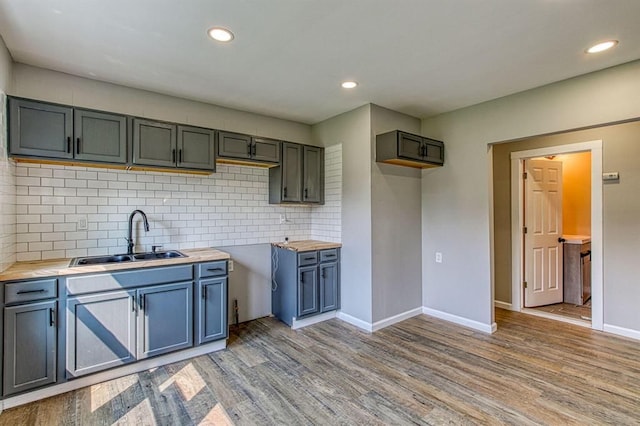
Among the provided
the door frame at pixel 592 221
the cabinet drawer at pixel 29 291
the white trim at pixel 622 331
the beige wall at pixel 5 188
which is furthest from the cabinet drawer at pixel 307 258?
the white trim at pixel 622 331

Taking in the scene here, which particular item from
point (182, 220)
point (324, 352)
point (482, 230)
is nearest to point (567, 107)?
point (482, 230)

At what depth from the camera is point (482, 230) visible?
147 inches

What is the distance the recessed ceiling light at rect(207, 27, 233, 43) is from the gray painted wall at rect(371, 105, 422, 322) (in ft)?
6.26

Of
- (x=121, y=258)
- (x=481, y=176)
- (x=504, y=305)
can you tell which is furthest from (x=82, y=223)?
(x=504, y=305)

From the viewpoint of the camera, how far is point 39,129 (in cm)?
255

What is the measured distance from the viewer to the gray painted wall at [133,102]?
281 centimetres

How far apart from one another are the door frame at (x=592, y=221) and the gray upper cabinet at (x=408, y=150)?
47.0 inches

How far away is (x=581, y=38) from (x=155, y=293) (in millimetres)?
3877

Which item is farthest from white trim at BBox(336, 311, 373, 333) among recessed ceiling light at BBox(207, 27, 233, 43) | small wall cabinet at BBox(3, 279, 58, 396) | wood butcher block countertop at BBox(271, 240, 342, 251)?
recessed ceiling light at BBox(207, 27, 233, 43)

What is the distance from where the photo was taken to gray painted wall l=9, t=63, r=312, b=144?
2.81m

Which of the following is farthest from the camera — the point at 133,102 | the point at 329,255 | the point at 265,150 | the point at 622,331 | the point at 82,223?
the point at 329,255

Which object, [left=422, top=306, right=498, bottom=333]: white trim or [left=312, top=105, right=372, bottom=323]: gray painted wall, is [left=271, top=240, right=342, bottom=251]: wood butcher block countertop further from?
[left=422, top=306, right=498, bottom=333]: white trim

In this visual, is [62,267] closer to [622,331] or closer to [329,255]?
[329,255]

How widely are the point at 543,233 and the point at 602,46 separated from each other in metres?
2.79
